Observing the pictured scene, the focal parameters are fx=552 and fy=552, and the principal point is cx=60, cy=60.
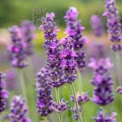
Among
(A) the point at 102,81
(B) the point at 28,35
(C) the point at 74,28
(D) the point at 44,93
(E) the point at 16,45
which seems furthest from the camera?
(B) the point at 28,35

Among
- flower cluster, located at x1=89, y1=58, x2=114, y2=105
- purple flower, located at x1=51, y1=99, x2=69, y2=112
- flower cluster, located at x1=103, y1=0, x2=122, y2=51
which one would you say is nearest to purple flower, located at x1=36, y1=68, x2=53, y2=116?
purple flower, located at x1=51, y1=99, x2=69, y2=112

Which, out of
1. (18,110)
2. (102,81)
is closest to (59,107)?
(18,110)

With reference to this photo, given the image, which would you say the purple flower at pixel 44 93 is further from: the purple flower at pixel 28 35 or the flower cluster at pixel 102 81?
the purple flower at pixel 28 35

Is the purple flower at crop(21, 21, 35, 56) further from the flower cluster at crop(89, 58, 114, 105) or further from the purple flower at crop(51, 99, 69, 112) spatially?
the flower cluster at crop(89, 58, 114, 105)

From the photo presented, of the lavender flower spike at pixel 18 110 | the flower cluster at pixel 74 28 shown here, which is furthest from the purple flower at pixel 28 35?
the lavender flower spike at pixel 18 110

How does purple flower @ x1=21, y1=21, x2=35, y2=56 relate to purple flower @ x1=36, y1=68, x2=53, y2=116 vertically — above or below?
above

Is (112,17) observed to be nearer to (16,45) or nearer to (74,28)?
(74,28)
